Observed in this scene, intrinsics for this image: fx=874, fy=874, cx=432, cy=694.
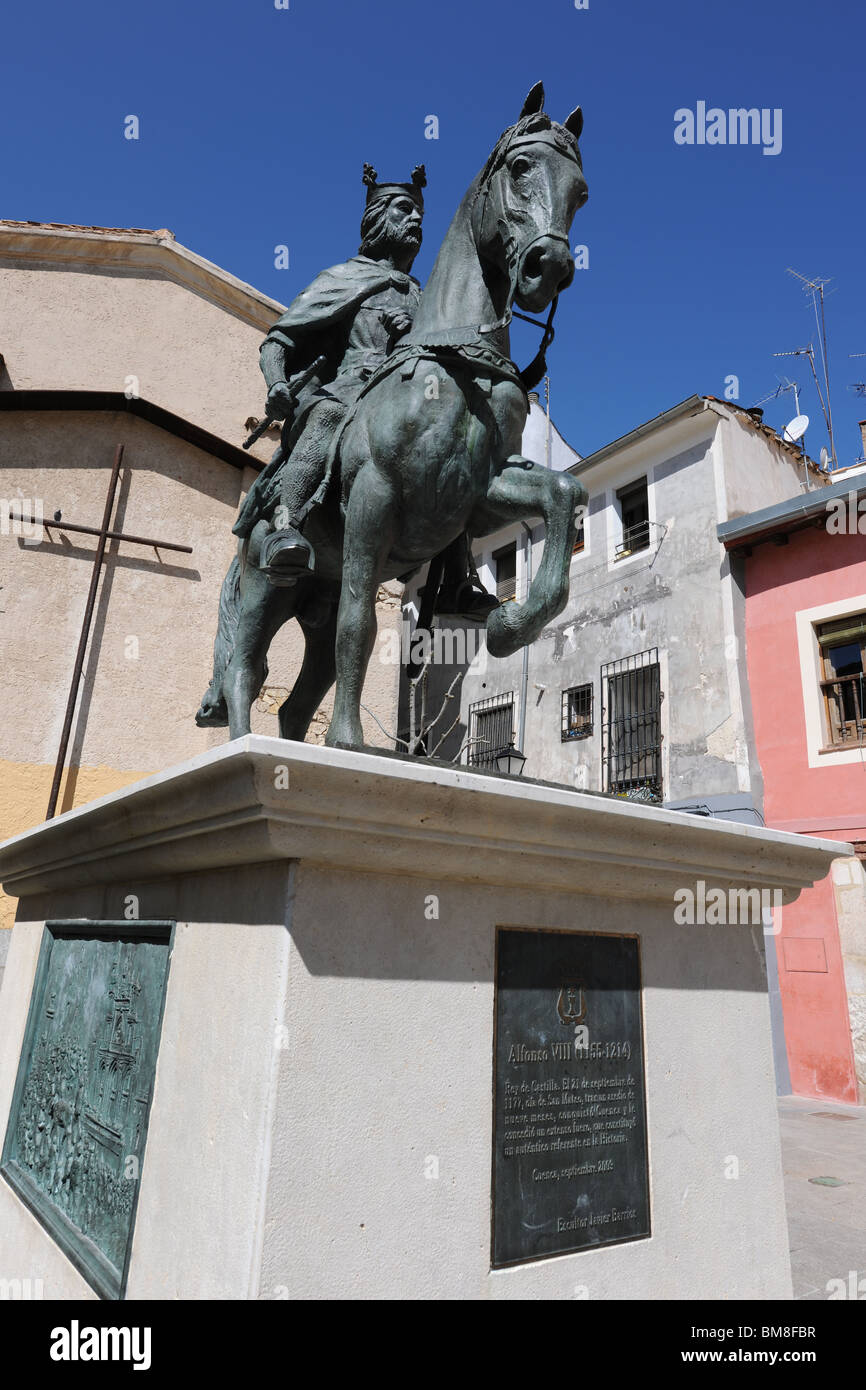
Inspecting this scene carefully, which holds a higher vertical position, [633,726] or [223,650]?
[633,726]

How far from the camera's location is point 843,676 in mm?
11156

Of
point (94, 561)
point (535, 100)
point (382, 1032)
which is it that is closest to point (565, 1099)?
point (382, 1032)

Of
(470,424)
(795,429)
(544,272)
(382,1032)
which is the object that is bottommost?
(382,1032)

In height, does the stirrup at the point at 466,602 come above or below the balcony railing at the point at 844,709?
below

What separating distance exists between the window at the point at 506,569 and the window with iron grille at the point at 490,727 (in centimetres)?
219

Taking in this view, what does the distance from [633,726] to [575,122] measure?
1126cm

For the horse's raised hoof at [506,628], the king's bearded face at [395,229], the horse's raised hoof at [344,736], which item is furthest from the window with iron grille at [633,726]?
the horse's raised hoof at [344,736]

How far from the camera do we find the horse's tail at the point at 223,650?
337 centimetres

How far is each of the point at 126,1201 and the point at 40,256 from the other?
35.1ft

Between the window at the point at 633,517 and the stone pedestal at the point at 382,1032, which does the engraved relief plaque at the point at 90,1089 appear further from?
the window at the point at 633,517

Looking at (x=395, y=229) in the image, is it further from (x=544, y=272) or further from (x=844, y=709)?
(x=844, y=709)

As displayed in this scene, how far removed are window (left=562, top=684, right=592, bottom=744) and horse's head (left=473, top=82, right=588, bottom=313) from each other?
39.2 feet

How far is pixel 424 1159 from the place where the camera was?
1829mm
